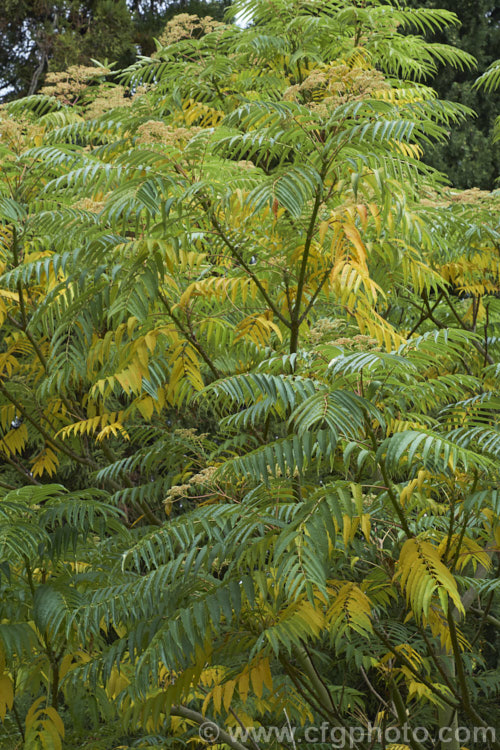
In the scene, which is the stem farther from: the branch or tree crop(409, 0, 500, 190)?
tree crop(409, 0, 500, 190)

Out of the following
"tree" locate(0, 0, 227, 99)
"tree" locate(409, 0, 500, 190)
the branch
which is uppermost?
"tree" locate(0, 0, 227, 99)

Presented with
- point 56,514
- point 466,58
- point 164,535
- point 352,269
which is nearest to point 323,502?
point 164,535

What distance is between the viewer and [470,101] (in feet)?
29.0

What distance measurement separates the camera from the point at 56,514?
2543 millimetres

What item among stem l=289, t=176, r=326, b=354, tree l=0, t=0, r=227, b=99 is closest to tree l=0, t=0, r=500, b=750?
stem l=289, t=176, r=326, b=354

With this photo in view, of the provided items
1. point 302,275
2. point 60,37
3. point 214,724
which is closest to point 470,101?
point 60,37

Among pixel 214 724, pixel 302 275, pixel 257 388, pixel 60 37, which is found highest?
pixel 60 37

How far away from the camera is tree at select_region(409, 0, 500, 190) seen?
8.73 meters

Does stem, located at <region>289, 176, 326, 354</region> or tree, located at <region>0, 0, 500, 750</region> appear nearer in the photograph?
tree, located at <region>0, 0, 500, 750</region>

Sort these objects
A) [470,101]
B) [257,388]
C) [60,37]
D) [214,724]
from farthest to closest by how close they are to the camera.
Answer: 1. [470,101]
2. [60,37]
3. [214,724]
4. [257,388]

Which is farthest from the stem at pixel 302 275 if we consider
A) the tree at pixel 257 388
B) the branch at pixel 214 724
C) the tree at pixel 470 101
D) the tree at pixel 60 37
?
the tree at pixel 470 101

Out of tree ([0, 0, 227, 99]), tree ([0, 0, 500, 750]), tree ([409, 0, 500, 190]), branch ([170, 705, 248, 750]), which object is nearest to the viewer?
tree ([0, 0, 500, 750])

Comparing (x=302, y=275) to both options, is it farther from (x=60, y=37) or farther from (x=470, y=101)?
(x=470, y=101)

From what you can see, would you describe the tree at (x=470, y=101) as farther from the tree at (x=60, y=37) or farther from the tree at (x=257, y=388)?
the tree at (x=257, y=388)
